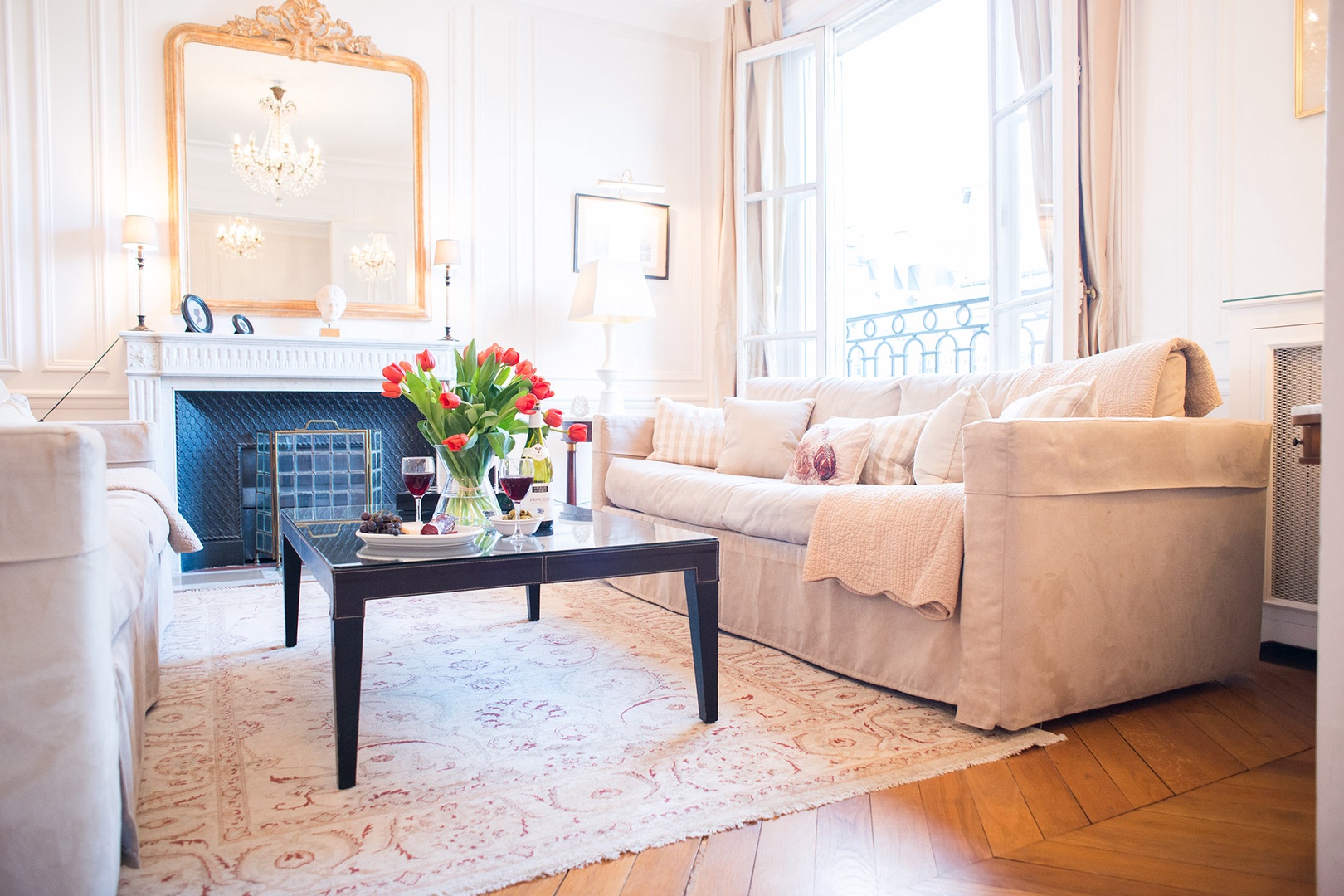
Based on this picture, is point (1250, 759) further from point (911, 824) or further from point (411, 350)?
point (411, 350)

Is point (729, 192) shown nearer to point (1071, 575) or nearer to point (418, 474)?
point (418, 474)

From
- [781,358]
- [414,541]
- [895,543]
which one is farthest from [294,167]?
[895,543]

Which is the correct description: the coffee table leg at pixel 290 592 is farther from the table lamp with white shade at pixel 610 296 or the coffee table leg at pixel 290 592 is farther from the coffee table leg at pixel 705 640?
the table lamp with white shade at pixel 610 296

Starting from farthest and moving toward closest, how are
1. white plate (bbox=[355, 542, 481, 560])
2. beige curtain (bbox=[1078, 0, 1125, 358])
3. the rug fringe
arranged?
beige curtain (bbox=[1078, 0, 1125, 358]) → white plate (bbox=[355, 542, 481, 560]) → the rug fringe

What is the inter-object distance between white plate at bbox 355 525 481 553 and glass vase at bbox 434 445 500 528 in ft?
1.06

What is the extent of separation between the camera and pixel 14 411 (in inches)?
86.9

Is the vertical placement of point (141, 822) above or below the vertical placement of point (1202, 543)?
below

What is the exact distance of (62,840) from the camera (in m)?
1.08

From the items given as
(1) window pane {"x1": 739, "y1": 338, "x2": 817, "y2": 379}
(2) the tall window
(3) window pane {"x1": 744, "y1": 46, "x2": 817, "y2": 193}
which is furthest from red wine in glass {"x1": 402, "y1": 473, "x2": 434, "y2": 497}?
(3) window pane {"x1": 744, "y1": 46, "x2": 817, "y2": 193}

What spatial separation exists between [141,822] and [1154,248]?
311 centimetres

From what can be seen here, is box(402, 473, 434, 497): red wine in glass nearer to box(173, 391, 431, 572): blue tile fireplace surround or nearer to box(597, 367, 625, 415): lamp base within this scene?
box(173, 391, 431, 572): blue tile fireplace surround

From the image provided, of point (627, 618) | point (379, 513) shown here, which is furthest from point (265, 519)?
point (379, 513)

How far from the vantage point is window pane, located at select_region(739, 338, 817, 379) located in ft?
15.0

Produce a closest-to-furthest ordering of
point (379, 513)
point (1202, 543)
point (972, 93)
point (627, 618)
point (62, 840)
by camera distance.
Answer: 1. point (62, 840)
2. point (379, 513)
3. point (1202, 543)
4. point (627, 618)
5. point (972, 93)
